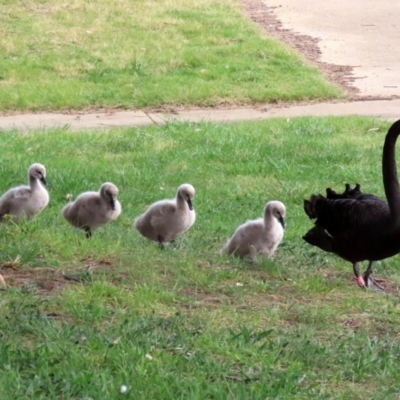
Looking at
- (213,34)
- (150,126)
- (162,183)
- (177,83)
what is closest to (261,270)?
(162,183)

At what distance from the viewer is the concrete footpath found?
11664 millimetres

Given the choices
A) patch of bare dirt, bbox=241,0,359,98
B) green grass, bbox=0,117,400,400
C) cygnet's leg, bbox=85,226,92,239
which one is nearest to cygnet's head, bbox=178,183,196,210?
green grass, bbox=0,117,400,400

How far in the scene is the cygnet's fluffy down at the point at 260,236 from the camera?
6.70 metres

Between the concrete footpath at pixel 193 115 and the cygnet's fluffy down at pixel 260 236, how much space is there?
503cm

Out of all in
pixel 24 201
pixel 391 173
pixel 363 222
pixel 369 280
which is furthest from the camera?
pixel 24 201

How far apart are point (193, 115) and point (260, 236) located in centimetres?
556

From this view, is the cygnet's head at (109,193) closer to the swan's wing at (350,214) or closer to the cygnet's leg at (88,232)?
the cygnet's leg at (88,232)

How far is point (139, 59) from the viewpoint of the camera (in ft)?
47.8

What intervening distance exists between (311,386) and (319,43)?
42.4 feet

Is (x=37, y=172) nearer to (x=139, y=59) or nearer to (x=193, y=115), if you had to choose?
(x=193, y=115)

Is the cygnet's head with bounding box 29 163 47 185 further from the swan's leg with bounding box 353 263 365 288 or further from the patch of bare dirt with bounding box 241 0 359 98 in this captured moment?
the patch of bare dirt with bounding box 241 0 359 98

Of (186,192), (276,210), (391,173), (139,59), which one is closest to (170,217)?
(186,192)

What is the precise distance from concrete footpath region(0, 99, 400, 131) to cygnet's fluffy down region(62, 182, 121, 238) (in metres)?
4.27

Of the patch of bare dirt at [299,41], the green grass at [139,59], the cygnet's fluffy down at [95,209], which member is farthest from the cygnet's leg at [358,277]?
the patch of bare dirt at [299,41]
